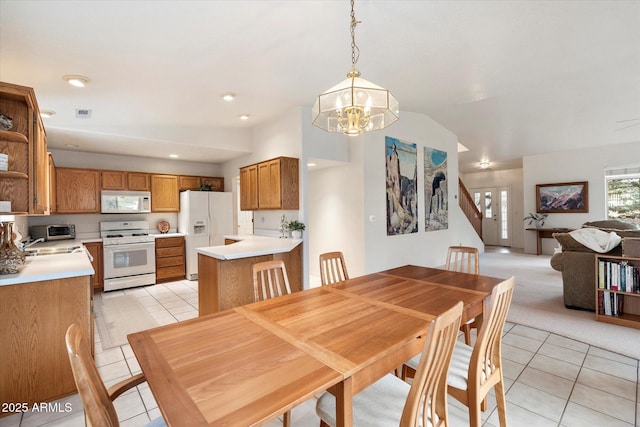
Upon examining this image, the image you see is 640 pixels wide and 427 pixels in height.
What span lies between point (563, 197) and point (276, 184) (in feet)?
24.1

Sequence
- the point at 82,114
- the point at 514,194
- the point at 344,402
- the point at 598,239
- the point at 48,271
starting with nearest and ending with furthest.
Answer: the point at 344,402 < the point at 48,271 < the point at 598,239 < the point at 82,114 < the point at 514,194

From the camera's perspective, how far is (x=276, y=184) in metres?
4.33

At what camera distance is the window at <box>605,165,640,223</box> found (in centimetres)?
668

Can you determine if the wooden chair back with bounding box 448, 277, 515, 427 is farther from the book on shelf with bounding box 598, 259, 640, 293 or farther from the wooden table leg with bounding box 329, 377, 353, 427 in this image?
the book on shelf with bounding box 598, 259, 640, 293

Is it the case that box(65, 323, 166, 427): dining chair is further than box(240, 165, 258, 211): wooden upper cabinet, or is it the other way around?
box(240, 165, 258, 211): wooden upper cabinet

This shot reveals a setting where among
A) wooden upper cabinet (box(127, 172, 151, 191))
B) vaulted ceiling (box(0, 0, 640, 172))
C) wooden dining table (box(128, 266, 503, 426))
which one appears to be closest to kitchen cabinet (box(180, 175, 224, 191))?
wooden upper cabinet (box(127, 172, 151, 191))

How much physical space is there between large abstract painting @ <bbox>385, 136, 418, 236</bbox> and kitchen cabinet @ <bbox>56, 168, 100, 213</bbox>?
5.10m

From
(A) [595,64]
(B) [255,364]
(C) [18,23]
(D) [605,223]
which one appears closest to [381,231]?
(A) [595,64]

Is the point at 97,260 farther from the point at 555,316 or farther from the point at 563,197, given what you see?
the point at 563,197

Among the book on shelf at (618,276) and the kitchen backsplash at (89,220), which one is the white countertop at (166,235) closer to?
the kitchen backsplash at (89,220)

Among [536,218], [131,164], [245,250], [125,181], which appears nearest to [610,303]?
[245,250]

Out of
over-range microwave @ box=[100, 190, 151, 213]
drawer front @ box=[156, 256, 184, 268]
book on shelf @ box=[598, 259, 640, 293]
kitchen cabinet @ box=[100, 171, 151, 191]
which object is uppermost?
kitchen cabinet @ box=[100, 171, 151, 191]

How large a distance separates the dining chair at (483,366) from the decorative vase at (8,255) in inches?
112

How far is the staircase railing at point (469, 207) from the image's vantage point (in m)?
8.70
